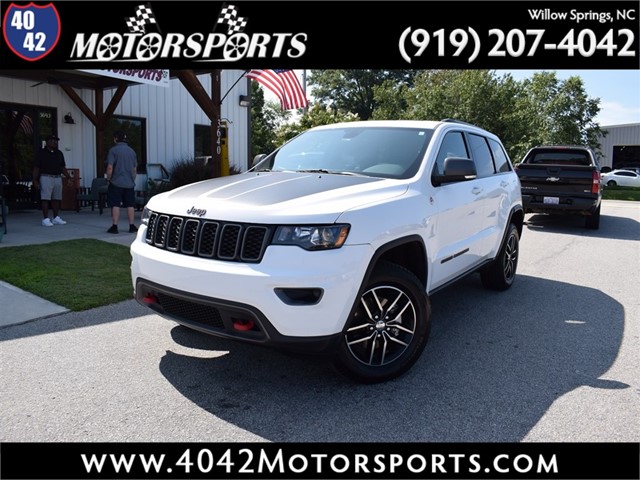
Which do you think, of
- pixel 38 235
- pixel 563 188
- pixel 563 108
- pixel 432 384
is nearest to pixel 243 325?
pixel 432 384

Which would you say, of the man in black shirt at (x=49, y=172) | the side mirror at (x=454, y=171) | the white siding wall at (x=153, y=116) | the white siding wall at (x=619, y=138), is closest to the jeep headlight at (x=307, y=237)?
the side mirror at (x=454, y=171)

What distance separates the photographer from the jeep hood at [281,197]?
3299mm

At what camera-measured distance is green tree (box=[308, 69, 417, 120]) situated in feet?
205

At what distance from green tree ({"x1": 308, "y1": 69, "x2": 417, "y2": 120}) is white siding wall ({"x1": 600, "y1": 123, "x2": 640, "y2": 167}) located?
22253 mm

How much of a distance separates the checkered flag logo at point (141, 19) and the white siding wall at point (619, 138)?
46.2 metres

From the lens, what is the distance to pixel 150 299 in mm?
3799

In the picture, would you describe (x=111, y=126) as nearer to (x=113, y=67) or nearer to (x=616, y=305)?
(x=113, y=67)

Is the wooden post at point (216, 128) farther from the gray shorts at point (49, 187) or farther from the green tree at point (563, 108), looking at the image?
the green tree at point (563, 108)

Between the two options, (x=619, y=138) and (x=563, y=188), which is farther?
(x=619, y=138)

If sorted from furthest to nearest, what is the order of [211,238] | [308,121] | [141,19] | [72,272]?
[308,121], [141,19], [72,272], [211,238]

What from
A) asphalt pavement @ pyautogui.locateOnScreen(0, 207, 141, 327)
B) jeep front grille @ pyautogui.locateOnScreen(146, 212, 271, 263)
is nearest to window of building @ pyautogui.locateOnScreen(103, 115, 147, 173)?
asphalt pavement @ pyautogui.locateOnScreen(0, 207, 141, 327)

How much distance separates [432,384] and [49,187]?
9.18m

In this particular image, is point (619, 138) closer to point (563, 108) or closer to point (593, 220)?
point (563, 108)

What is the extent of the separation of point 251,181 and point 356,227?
122 cm
